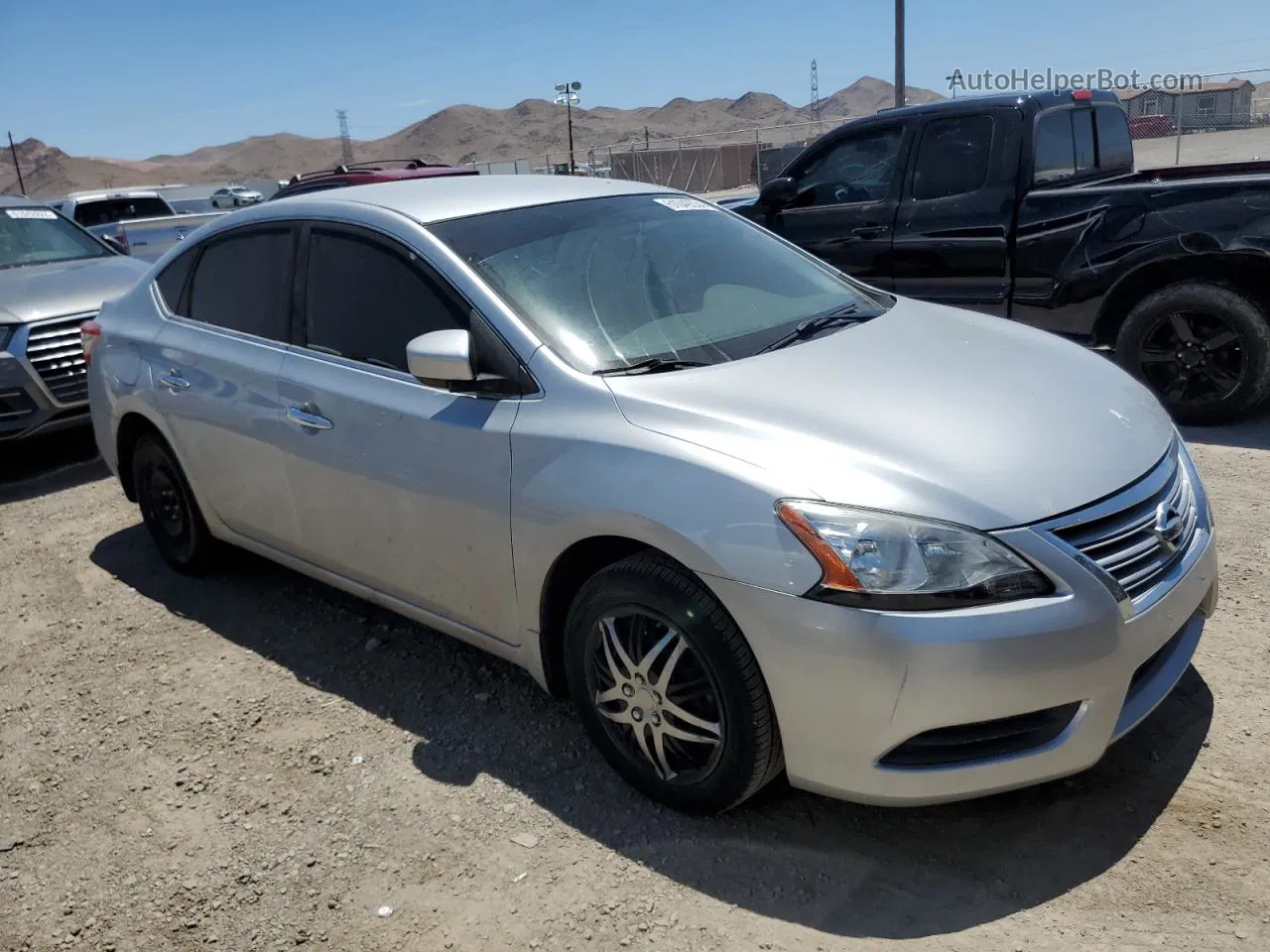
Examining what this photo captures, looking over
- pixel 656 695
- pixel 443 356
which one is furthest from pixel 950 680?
pixel 443 356

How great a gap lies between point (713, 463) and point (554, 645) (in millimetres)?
868

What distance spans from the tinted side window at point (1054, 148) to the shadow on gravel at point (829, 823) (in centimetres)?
407

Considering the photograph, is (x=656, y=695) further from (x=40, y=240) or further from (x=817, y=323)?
(x=40, y=240)

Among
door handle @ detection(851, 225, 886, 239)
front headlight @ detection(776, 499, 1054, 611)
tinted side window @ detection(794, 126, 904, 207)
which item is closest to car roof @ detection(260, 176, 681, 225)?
front headlight @ detection(776, 499, 1054, 611)

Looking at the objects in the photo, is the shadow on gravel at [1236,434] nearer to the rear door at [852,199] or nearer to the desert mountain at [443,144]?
the rear door at [852,199]

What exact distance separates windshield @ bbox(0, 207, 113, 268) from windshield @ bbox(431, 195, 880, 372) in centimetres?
603

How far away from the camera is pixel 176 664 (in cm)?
410

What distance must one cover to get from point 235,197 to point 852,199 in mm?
37045

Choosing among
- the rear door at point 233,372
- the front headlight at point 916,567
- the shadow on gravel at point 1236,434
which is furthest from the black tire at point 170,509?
the shadow on gravel at point 1236,434

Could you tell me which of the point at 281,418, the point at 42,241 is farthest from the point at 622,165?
the point at 281,418

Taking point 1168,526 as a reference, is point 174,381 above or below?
above

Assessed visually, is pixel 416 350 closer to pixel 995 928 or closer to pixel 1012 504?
pixel 1012 504

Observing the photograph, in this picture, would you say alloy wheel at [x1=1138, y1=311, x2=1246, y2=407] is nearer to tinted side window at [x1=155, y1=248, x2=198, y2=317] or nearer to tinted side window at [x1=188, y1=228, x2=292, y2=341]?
tinted side window at [x1=188, y1=228, x2=292, y2=341]

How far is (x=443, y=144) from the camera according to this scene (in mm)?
125125
